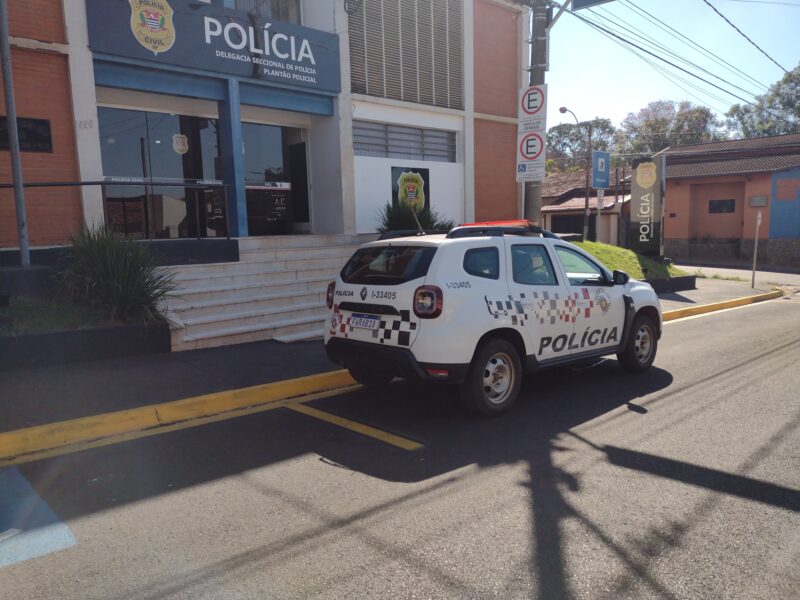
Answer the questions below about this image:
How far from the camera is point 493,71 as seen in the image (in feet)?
58.0

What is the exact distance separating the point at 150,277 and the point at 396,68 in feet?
30.7

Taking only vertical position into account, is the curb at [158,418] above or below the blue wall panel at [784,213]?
below

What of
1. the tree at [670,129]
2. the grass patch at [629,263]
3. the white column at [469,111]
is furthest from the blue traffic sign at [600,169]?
the tree at [670,129]

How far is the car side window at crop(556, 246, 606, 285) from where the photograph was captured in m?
6.80

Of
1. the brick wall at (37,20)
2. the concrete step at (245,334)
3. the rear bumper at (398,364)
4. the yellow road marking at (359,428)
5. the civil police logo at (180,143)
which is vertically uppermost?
the brick wall at (37,20)

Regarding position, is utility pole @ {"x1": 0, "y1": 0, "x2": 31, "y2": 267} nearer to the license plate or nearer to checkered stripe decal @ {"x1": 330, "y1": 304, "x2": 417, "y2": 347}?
the license plate

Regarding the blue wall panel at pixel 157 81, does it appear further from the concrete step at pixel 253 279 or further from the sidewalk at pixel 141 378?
the sidewalk at pixel 141 378

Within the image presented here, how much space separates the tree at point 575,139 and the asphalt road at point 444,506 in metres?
72.0

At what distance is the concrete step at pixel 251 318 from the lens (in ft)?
28.2

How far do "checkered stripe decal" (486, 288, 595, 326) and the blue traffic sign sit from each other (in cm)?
2063

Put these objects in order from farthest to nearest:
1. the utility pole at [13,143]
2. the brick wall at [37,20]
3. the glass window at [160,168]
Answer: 1. the glass window at [160,168]
2. the brick wall at [37,20]
3. the utility pole at [13,143]

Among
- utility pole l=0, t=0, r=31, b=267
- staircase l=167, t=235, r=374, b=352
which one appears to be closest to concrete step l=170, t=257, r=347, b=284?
staircase l=167, t=235, r=374, b=352

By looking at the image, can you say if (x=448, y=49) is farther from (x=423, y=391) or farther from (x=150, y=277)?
(x=423, y=391)

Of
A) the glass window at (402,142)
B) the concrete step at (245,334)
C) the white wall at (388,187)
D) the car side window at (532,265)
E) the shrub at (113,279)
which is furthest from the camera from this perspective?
the glass window at (402,142)
